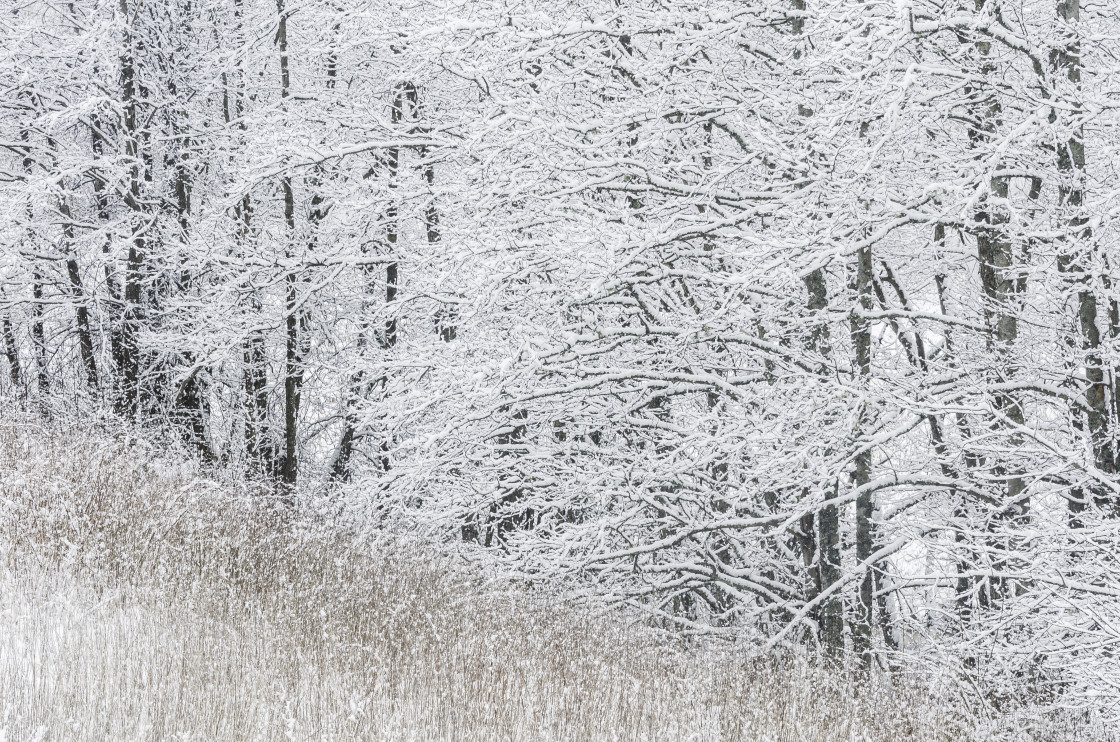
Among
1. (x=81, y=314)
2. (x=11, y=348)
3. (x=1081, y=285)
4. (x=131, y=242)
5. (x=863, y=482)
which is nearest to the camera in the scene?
(x=1081, y=285)

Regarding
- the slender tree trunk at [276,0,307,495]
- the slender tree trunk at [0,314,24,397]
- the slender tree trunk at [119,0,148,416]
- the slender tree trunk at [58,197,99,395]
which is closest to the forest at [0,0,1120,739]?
the slender tree trunk at [119,0,148,416]

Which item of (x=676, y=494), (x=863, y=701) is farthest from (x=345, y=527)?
(x=863, y=701)

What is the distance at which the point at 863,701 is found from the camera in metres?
5.25

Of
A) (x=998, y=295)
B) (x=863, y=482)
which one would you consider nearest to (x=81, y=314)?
(x=863, y=482)

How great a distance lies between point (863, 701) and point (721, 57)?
4.73 m

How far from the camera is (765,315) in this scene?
247 inches

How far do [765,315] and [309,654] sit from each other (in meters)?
3.61

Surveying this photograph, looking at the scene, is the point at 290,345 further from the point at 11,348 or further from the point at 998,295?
the point at 998,295

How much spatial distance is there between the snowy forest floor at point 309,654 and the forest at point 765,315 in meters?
0.53

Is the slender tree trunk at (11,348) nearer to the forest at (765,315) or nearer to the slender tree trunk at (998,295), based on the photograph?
the forest at (765,315)

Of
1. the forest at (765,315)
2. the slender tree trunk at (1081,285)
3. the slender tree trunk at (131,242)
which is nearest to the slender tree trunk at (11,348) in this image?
the slender tree trunk at (131,242)

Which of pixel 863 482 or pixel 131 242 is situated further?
pixel 131 242

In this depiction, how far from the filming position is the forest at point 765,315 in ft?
17.5

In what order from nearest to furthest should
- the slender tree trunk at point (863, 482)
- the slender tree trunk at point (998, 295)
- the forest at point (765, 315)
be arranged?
the forest at point (765, 315) < the slender tree trunk at point (998, 295) < the slender tree trunk at point (863, 482)
